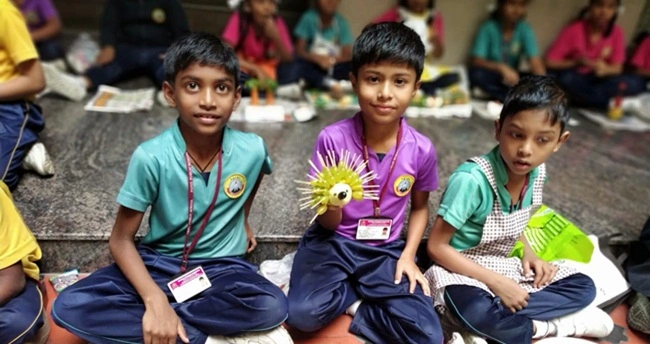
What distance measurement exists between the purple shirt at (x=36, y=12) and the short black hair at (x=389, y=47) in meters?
2.77

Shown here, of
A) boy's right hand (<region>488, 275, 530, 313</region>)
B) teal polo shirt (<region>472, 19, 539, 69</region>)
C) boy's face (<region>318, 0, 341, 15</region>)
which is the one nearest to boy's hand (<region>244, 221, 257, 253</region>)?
boy's right hand (<region>488, 275, 530, 313</region>)

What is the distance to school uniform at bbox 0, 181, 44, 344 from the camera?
4.68 feet

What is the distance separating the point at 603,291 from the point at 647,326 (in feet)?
0.59

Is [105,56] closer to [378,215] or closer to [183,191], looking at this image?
[183,191]

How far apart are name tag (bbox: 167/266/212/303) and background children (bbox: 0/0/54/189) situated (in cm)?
90

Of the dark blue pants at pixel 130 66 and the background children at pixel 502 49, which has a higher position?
the background children at pixel 502 49

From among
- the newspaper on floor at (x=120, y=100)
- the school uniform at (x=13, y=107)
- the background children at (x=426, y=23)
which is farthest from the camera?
the background children at (x=426, y=23)

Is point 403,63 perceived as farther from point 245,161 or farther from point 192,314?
point 192,314

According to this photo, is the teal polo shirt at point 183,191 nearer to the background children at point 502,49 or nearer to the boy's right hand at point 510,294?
the boy's right hand at point 510,294

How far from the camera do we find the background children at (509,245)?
5.34ft

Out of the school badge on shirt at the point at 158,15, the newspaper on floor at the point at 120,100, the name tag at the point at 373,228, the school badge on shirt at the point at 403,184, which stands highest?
the school badge on shirt at the point at 403,184

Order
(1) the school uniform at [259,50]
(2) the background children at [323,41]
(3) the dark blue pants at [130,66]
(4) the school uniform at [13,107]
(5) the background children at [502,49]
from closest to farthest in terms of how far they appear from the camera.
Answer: (4) the school uniform at [13,107], (3) the dark blue pants at [130,66], (1) the school uniform at [259,50], (2) the background children at [323,41], (5) the background children at [502,49]

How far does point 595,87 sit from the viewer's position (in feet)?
12.8

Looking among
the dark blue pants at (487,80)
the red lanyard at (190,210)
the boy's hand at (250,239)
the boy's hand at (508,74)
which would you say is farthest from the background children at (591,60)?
the red lanyard at (190,210)
